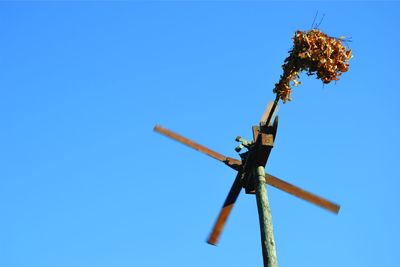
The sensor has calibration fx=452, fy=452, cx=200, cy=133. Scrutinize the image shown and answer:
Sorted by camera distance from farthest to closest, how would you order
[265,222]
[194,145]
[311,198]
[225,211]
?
[194,145], [225,211], [311,198], [265,222]

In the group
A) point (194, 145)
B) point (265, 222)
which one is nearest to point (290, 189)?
point (265, 222)

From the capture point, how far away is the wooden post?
243 inches

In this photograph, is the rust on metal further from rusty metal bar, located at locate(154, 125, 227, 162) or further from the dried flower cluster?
the dried flower cluster

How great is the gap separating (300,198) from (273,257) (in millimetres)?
1288

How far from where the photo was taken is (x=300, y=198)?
279 inches

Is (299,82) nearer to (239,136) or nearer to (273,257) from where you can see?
(239,136)

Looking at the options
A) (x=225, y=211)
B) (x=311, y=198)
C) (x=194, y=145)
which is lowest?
(x=225, y=211)

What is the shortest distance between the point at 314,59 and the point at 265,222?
2684mm

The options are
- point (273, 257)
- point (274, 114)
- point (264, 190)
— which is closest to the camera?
point (273, 257)

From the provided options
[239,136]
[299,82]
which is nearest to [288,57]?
[299,82]

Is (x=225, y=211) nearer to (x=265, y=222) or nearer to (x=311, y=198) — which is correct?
(x=265, y=222)

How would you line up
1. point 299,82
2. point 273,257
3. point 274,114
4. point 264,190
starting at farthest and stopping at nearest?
point 274,114 < point 299,82 < point 264,190 < point 273,257

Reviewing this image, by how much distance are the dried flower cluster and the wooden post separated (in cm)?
135

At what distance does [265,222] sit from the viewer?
6.52 meters
